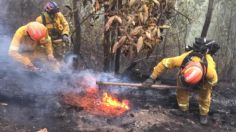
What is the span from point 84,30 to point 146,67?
260cm

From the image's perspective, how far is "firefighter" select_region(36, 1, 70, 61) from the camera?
1038 centimetres

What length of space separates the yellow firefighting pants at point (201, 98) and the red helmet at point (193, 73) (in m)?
0.67

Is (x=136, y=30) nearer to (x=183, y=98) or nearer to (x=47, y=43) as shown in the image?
(x=183, y=98)

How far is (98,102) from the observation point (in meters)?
7.96

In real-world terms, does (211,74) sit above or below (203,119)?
above

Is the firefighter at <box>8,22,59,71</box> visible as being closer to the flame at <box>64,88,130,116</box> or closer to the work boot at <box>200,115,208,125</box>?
the flame at <box>64,88,130,116</box>

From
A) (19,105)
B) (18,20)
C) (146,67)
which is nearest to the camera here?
(19,105)

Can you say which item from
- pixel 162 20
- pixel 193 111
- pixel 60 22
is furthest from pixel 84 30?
pixel 193 111

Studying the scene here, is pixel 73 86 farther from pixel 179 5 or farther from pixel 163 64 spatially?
pixel 179 5

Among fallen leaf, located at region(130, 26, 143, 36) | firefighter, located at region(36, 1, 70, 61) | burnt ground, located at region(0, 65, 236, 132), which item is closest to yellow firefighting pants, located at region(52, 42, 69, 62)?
firefighter, located at region(36, 1, 70, 61)

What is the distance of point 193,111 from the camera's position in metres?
8.59

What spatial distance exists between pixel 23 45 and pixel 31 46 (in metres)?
0.22

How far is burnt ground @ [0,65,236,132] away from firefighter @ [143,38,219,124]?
35cm

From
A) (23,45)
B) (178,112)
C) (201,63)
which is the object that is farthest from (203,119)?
(23,45)
